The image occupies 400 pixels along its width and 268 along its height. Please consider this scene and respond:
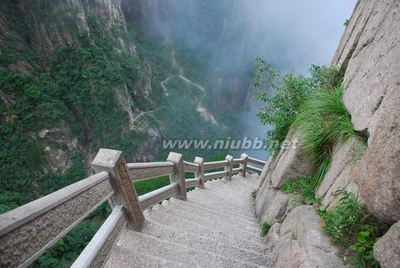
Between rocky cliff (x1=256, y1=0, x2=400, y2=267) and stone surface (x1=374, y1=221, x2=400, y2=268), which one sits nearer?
stone surface (x1=374, y1=221, x2=400, y2=268)

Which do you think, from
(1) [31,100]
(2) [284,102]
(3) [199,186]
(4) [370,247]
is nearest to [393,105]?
(4) [370,247]

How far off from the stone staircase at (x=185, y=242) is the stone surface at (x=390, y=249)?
111cm

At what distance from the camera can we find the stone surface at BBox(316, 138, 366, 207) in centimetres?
239

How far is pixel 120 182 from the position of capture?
7.12 ft

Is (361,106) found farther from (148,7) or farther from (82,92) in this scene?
(148,7)

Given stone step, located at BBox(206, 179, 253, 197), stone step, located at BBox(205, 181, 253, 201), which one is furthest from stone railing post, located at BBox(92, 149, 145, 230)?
stone step, located at BBox(206, 179, 253, 197)

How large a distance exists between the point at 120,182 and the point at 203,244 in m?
1.09

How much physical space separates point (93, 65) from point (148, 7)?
22.2 m

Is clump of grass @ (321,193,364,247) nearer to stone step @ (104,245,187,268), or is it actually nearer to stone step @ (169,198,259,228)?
stone step @ (104,245,187,268)

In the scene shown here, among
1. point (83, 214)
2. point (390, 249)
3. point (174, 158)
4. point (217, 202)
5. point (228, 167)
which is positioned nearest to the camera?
point (390, 249)

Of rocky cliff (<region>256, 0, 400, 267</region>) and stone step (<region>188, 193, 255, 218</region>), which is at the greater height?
rocky cliff (<region>256, 0, 400, 267</region>)

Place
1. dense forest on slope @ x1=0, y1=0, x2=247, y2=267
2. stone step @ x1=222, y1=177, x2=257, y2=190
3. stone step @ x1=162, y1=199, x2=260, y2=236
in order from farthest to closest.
Answer: dense forest on slope @ x1=0, y1=0, x2=247, y2=267, stone step @ x1=222, y1=177, x2=257, y2=190, stone step @ x1=162, y1=199, x2=260, y2=236

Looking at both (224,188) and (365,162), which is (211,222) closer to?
(365,162)

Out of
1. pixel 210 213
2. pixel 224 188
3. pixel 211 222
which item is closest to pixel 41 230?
pixel 211 222
